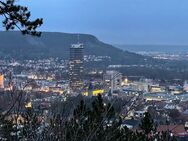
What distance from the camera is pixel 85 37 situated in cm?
9512

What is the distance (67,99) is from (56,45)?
82656 mm

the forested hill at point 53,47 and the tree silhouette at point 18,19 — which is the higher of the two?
the tree silhouette at point 18,19

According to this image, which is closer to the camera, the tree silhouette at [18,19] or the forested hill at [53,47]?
the tree silhouette at [18,19]

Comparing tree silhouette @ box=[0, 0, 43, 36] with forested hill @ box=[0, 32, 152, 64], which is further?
forested hill @ box=[0, 32, 152, 64]

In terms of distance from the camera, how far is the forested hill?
74938 mm

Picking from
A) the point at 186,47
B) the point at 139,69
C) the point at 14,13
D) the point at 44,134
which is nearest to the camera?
the point at 44,134

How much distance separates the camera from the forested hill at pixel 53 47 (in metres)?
74.9

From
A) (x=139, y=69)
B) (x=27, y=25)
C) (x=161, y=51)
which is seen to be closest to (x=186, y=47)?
(x=161, y=51)

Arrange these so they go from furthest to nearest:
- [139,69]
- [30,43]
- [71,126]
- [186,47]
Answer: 1. [186,47]
2. [139,69]
3. [30,43]
4. [71,126]

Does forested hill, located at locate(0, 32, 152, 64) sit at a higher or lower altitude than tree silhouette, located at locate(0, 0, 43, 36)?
lower

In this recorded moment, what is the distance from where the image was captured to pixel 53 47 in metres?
87.8

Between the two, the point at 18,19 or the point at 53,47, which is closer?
the point at 18,19

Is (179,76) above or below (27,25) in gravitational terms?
below

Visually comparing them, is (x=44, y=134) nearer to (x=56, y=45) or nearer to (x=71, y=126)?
(x=71, y=126)
